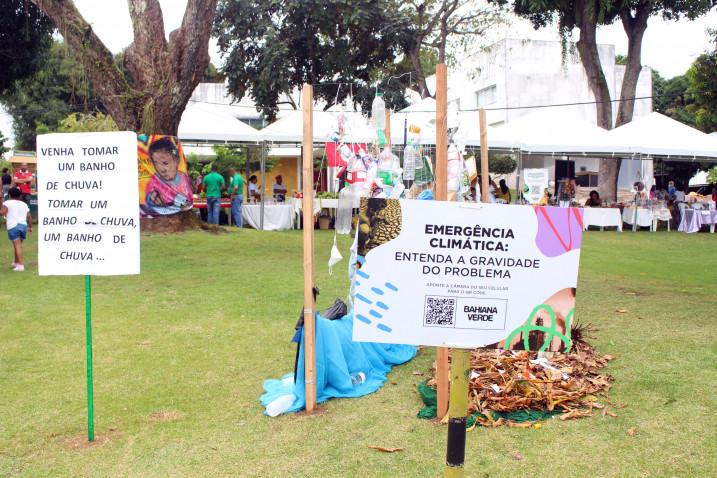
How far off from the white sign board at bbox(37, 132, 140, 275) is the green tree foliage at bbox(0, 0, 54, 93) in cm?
1709

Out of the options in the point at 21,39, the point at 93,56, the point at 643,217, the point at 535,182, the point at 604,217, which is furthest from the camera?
the point at 643,217

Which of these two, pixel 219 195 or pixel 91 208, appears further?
pixel 219 195

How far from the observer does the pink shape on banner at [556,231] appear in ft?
9.38

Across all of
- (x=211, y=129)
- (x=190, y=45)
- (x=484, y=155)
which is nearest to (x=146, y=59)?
(x=190, y=45)

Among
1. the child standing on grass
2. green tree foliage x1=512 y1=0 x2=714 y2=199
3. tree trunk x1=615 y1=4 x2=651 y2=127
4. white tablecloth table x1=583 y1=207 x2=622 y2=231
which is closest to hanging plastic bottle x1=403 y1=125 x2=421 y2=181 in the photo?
the child standing on grass

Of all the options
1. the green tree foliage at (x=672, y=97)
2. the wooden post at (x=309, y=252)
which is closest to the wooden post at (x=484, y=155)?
the wooden post at (x=309, y=252)

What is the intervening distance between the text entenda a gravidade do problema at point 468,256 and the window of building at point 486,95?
4207cm

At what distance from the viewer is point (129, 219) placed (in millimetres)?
4750

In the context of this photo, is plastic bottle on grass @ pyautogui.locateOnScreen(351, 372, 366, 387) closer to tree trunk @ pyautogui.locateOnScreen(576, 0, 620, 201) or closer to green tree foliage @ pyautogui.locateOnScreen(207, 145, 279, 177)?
tree trunk @ pyautogui.locateOnScreen(576, 0, 620, 201)

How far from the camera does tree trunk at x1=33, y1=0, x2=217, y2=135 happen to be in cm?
1548

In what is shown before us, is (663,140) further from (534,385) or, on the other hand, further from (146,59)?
(534,385)

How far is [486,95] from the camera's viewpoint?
44656 millimetres

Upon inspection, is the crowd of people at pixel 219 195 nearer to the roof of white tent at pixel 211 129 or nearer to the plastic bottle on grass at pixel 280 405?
the roof of white tent at pixel 211 129

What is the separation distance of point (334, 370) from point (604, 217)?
1756cm
